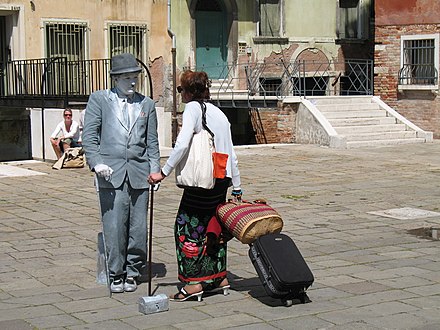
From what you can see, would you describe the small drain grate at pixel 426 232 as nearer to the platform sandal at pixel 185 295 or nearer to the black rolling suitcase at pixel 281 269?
the black rolling suitcase at pixel 281 269

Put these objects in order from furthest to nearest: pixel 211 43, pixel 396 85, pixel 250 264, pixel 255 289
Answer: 1. pixel 211 43
2. pixel 396 85
3. pixel 250 264
4. pixel 255 289

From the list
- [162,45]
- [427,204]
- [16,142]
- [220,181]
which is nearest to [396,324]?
[220,181]

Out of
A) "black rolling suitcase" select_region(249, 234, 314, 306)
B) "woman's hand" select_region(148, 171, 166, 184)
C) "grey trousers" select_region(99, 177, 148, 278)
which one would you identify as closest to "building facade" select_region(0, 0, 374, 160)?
"grey trousers" select_region(99, 177, 148, 278)

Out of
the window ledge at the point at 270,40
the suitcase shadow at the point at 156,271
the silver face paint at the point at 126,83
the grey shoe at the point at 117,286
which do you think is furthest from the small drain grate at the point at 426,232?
the window ledge at the point at 270,40

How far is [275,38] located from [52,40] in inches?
265

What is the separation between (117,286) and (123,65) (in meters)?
1.77

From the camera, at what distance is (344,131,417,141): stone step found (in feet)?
66.0

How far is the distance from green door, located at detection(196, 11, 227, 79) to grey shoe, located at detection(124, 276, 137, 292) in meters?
18.1

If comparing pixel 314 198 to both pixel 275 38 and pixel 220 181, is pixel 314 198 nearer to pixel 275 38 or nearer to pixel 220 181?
pixel 220 181

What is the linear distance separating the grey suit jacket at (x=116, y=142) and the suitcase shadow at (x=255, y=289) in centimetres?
115

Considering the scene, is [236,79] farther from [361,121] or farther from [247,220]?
[247,220]

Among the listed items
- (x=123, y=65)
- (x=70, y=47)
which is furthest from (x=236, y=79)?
(x=123, y=65)

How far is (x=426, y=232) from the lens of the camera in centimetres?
960

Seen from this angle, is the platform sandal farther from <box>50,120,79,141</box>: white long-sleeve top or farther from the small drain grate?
<box>50,120,79,141</box>: white long-sleeve top
